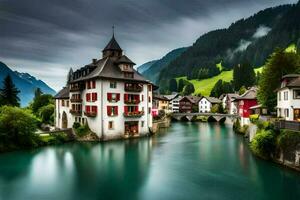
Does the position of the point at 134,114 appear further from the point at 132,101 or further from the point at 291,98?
the point at 291,98

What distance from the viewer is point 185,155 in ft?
120

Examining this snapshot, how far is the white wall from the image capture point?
439 feet

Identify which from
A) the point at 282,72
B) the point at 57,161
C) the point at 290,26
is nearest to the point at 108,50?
the point at 57,161

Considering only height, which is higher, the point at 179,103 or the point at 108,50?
the point at 108,50

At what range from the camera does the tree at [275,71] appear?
157ft

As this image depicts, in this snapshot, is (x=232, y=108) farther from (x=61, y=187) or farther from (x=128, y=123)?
(x=61, y=187)

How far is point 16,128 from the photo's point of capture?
128 feet

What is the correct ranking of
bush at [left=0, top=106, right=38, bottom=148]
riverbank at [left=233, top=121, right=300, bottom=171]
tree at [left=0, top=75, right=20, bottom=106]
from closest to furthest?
riverbank at [left=233, top=121, right=300, bottom=171] < bush at [left=0, top=106, right=38, bottom=148] < tree at [left=0, top=75, right=20, bottom=106]

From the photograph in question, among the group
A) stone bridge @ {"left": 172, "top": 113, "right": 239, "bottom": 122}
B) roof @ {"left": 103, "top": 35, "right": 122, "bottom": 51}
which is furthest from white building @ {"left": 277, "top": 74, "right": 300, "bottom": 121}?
stone bridge @ {"left": 172, "top": 113, "right": 239, "bottom": 122}

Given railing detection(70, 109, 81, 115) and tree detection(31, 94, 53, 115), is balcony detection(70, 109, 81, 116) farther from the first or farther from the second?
tree detection(31, 94, 53, 115)

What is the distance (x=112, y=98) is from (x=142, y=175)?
22922 mm

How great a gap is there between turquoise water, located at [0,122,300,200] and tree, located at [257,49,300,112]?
14.6m

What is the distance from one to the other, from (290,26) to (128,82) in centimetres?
18993

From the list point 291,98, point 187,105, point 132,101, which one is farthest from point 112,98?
point 187,105
